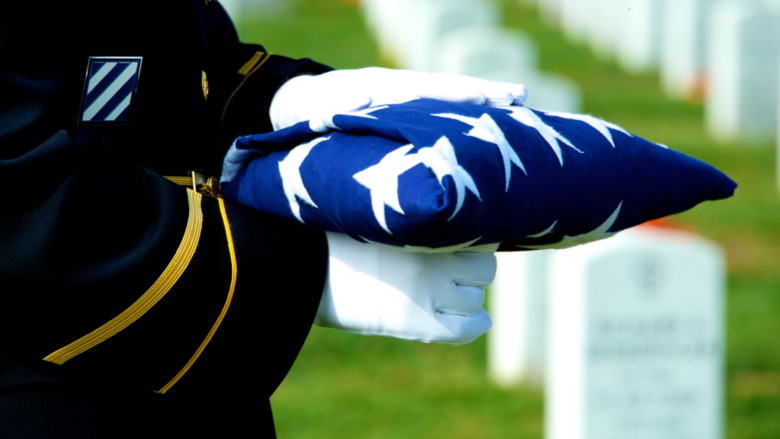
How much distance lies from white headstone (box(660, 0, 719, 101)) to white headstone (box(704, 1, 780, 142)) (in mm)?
1319

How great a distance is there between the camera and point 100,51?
128 cm

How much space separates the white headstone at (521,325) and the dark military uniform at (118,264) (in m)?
3.78

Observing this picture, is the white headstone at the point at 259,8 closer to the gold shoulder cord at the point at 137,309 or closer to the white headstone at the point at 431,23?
the white headstone at the point at 431,23

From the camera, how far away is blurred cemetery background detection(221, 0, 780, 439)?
13.4ft

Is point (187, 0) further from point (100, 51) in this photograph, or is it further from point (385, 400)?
point (385, 400)

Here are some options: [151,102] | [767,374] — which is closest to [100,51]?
[151,102]

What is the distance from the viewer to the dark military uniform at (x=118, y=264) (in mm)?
1167

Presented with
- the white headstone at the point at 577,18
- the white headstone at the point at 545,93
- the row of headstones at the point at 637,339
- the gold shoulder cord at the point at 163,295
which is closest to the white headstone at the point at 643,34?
the white headstone at the point at 577,18

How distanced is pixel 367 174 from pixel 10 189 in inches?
15.2

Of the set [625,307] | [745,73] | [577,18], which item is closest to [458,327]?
[625,307]

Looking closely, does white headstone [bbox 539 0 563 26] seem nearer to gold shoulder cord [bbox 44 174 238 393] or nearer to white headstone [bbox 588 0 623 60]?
white headstone [bbox 588 0 623 60]

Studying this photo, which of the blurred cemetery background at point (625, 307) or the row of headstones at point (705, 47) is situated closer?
the blurred cemetery background at point (625, 307)

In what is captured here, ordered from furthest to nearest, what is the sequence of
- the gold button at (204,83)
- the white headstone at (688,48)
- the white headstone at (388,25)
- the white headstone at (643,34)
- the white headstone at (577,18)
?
1. the white headstone at (577,18)
2. the white headstone at (388,25)
3. the white headstone at (643,34)
4. the white headstone at (688,48)
5. the gold button at (204,83)

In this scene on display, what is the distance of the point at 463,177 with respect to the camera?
1.09m
